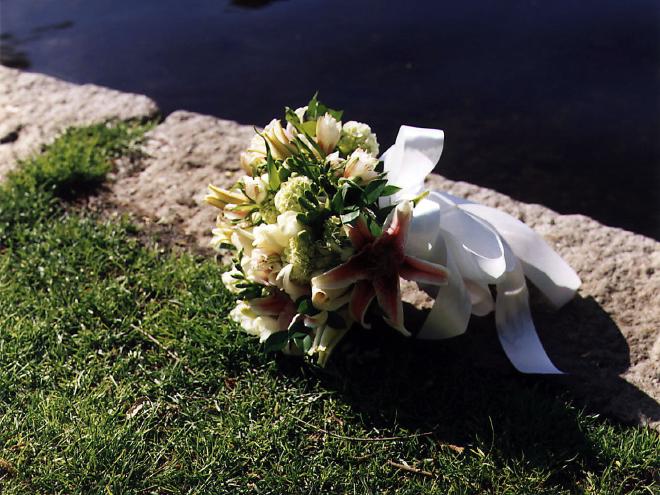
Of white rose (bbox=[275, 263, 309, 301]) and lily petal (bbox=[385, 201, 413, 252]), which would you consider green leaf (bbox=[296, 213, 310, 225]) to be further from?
lily petal (bbox=[385, 201, 413, 252])

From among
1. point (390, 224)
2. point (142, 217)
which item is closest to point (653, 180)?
point (390, 224)

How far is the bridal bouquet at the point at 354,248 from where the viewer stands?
2211mm

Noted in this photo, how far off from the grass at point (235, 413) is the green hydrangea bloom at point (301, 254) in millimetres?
389

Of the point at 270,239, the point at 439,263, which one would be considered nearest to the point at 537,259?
the point at 439,263

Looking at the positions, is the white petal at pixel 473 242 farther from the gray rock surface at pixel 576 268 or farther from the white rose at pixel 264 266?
the white rose at pixel 264 266

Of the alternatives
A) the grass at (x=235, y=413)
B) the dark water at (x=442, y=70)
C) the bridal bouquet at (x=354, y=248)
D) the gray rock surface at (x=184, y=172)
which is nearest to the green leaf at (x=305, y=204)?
the bridal bouquet at (x=354, y=248)

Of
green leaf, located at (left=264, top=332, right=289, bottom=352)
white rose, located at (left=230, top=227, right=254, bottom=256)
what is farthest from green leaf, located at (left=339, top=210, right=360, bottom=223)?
green leaf, located at (left=264, top=332, right=289, bottom=352)

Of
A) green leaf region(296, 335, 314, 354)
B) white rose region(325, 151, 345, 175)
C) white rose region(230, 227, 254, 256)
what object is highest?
white rose region(325, 151, 345, 175)

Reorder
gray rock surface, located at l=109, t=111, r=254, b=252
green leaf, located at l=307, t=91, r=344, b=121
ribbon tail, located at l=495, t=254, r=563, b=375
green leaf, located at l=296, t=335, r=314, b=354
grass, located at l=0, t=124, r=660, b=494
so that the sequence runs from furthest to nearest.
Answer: gray rock surface, located at l=109, t=111, r=254, b=252 < green leaf, located at l=307, t=91, r=344, b=121 < ribbon tail, located at l=495, t=254, r=563, b=375 < green leaf, located at l=296, t=335, r=314, b=354 < grass, located at l=0, t=124, r=660, b=494

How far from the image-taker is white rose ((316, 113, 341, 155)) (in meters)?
2.37

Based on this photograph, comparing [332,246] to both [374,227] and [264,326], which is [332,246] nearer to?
[374,227]

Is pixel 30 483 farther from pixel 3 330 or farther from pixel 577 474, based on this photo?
pixel 577 474

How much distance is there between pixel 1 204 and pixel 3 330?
2.59ft

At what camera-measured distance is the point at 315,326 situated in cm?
227
